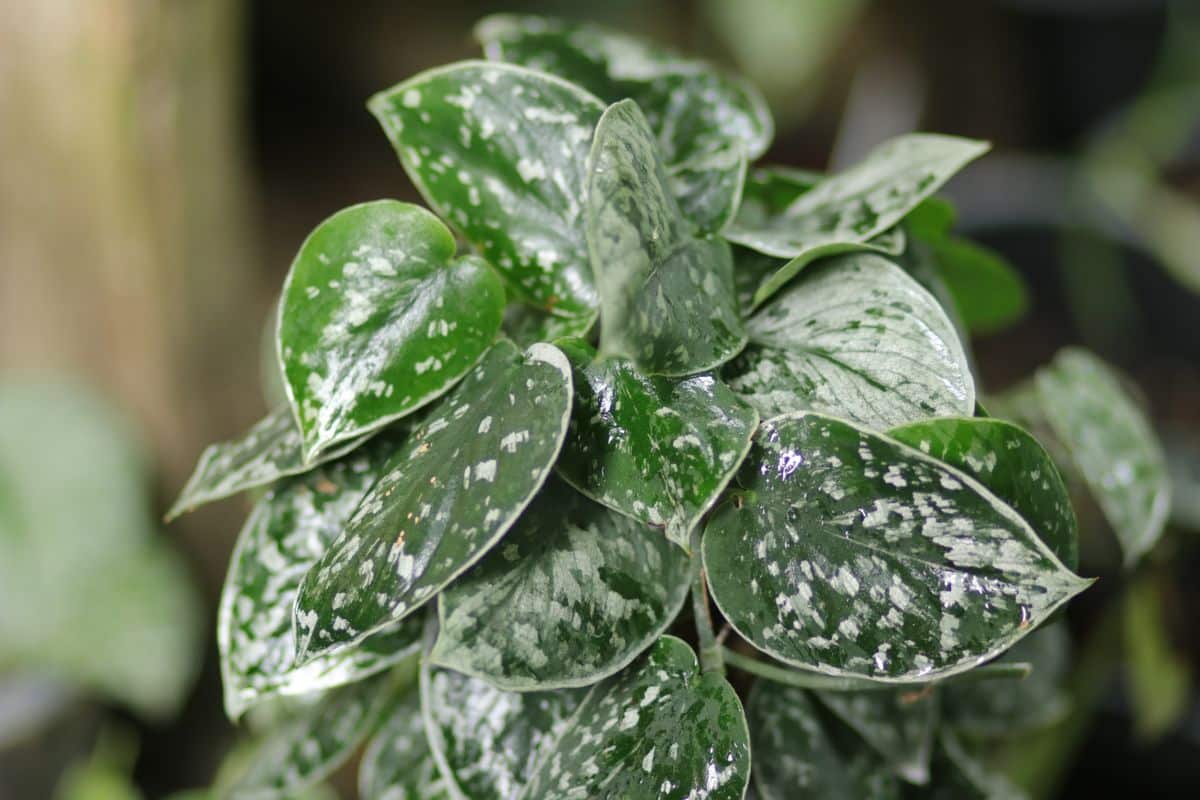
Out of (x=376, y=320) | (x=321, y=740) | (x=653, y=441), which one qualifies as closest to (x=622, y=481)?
(x=653, y=441)

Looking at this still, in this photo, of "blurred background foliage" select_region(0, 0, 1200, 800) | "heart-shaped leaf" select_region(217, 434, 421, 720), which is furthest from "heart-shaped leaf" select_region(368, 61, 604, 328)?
"blurred background foliage" select_region(0, 0, 1200, 800)

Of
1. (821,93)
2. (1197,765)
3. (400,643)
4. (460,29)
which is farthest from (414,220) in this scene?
(460,29)

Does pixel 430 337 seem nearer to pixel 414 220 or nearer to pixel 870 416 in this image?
pixel 414 220

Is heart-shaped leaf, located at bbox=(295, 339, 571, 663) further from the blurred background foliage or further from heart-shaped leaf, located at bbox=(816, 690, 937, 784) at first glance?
the blurred background foliage

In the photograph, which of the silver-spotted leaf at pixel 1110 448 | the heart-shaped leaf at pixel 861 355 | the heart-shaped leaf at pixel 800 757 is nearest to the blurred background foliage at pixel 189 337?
the silver-spotted leaf at pixel 1110 448

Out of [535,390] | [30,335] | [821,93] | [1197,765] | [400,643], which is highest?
[535,390]
